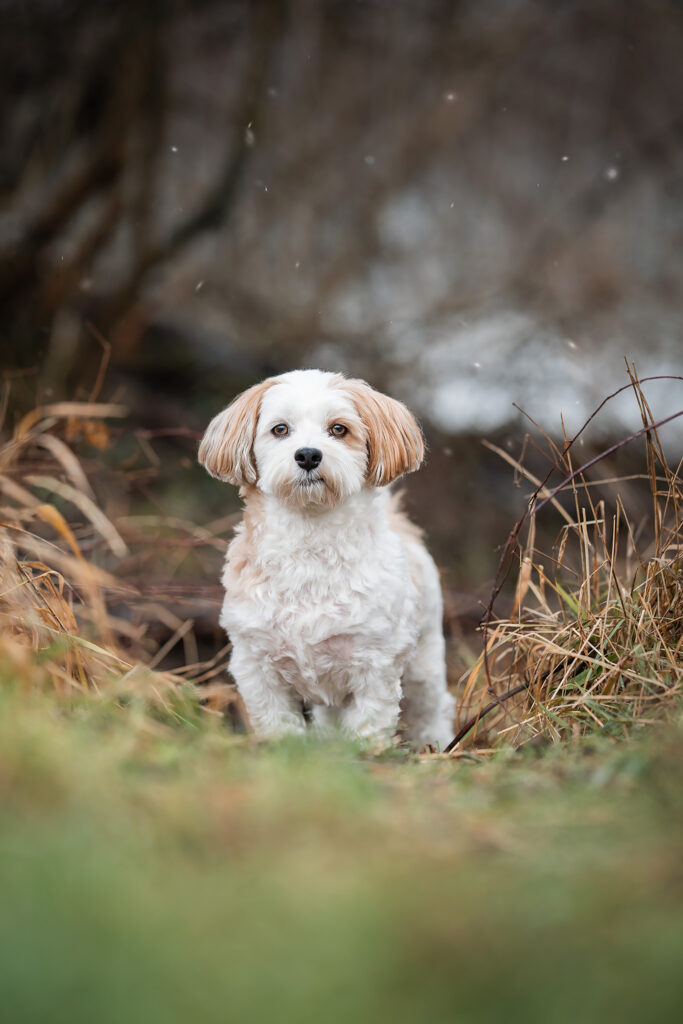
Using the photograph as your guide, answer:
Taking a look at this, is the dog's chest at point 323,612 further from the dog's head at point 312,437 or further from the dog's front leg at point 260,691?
the dog's head at point 312,437

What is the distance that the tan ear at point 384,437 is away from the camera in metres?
2.85

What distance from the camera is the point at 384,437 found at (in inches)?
112

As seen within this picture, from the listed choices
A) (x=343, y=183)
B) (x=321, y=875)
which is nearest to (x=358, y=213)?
(x=343, y=183)

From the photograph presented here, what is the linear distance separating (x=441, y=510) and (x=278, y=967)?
629cm

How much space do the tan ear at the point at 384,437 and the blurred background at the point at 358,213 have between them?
3.39 metres

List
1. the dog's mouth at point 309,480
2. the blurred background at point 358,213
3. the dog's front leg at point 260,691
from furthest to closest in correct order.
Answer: the blurred background at point 358,213, the dog's front leg at point 260,691, the dog's mouth at point 309,480

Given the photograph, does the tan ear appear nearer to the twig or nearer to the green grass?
the twig

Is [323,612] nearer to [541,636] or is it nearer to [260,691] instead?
[260,691]

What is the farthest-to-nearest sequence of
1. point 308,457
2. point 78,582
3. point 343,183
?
point 343,183, point 78,582, point 308,457

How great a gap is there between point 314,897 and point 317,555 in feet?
5.78

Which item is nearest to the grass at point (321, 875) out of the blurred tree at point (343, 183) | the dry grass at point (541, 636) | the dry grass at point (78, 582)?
the dry grass at point (541, 636)

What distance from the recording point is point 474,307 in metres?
7.37

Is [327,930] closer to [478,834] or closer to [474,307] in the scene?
[478,834]

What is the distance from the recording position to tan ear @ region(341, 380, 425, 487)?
2.85 metres
